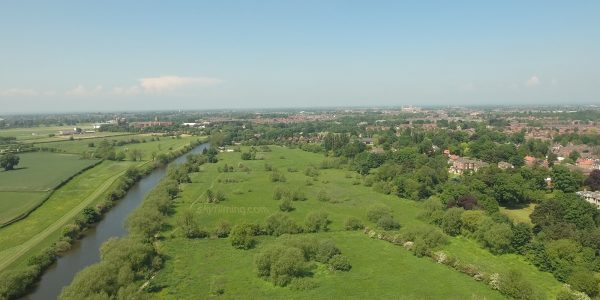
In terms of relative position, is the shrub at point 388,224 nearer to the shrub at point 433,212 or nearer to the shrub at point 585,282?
the shrub at point 433,212

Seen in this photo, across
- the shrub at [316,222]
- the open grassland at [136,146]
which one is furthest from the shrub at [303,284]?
the open grassland at [136,146]

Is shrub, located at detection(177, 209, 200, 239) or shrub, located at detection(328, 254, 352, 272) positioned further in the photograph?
shrub, located at detection(177, 209, 200, 239)

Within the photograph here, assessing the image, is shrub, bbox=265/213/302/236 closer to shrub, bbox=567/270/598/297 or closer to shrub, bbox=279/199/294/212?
shrub, bbox=279/199/294/212

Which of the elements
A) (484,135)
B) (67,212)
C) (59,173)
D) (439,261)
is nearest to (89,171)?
(59,173)

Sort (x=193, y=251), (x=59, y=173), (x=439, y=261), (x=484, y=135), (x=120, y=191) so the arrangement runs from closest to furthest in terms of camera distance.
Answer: (x=439, y=261)
(x=193, y=251)
(x=120, y=191)
(x=59, y=173)
(x=484, y=135)

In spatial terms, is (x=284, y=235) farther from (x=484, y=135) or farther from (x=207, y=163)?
(x=484, y=135)

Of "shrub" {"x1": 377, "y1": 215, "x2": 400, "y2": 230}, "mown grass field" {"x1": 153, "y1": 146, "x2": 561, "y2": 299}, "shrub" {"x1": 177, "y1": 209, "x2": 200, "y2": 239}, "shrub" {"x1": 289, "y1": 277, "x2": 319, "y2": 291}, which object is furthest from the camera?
"shrub" {"x1": 377, "y1": 215, "x2": 400, "y2": 230}

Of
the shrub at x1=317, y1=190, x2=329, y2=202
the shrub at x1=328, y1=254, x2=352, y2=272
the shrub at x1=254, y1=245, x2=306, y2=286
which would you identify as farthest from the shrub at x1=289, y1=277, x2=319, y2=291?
the shrub at x1=317, y1=190, x2=329, y2=202

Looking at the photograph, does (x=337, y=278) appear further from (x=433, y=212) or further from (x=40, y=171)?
(x=40, y=171)
